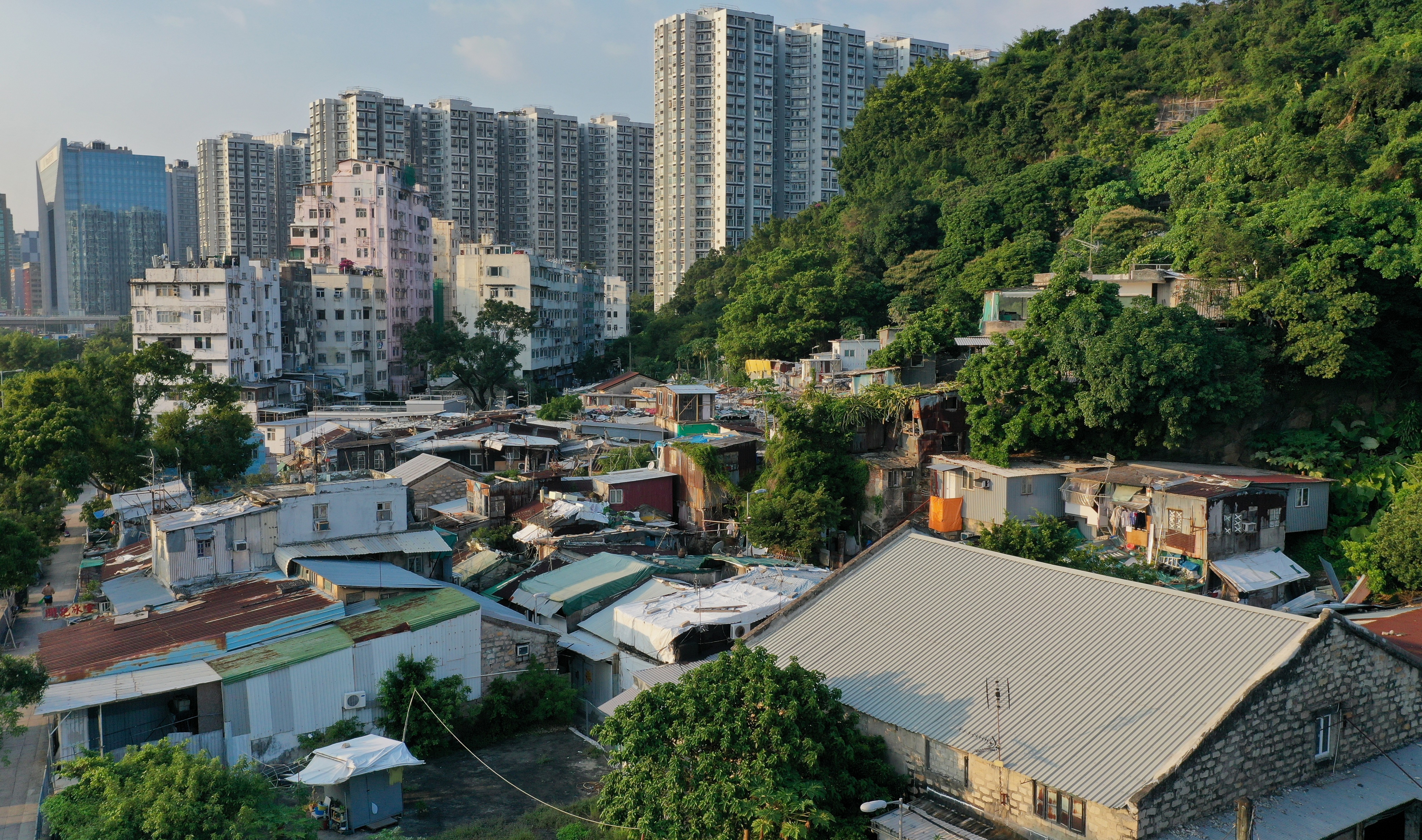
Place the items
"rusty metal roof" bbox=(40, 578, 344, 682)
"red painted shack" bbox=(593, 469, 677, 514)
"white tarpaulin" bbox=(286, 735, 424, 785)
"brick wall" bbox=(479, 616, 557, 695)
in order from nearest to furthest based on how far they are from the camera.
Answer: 1. "white tarpaulin" bbox=(286, 735, 424, 785)
2. "rusty metal roof" bbox=(40, 578, 344, 682)
3. "brick wall" bbox=(479, 616, 557, 695)
4. "red painted shack" bbox=(593, 469, 677, 514)

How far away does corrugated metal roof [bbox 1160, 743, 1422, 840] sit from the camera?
964cm

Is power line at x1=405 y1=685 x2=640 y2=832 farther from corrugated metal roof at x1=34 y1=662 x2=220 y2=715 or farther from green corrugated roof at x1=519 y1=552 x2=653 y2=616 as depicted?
green corrugated roof at x1=519 y1=552 x2=653 y2=616

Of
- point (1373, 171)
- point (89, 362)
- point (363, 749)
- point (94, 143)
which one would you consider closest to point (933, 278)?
point (1373, 171)

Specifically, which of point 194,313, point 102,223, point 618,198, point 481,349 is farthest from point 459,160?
point 102,223

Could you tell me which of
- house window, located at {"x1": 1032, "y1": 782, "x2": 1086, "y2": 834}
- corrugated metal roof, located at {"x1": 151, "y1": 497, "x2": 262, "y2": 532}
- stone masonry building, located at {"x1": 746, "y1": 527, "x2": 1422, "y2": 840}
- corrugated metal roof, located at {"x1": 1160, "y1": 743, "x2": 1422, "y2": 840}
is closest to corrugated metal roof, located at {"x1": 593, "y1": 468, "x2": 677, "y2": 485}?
corrugated metal roof, located at {"x1": 151, "y1": 497, "x2": 262, "y2": 532}

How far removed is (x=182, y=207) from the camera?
117 meters

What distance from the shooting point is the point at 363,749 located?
1309cm

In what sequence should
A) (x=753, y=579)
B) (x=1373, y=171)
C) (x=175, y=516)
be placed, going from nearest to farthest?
(x=753, y=579)
(x=175, y=516)
(x=1373, y=171)

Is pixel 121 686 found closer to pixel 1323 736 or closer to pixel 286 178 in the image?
pixel 1323 736

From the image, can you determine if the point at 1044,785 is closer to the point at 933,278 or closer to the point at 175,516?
the point at 175,516

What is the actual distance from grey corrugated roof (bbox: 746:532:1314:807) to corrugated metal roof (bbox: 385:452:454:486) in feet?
50.0

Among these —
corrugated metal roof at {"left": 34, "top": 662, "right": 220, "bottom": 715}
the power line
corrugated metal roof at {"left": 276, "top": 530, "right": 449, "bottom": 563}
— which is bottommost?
the power line

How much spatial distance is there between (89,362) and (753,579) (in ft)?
78.0

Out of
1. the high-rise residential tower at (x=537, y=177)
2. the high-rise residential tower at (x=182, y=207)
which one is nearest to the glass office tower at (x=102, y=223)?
the high-rise residential tower at (x=182, y=207)
